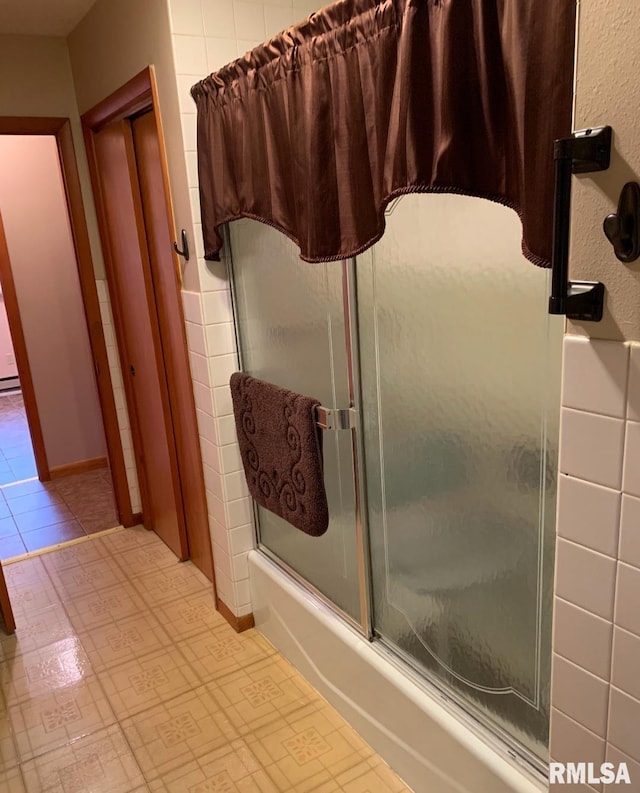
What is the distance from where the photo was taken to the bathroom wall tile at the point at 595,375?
0.90 meters

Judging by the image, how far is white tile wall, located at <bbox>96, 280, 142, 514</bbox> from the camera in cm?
308

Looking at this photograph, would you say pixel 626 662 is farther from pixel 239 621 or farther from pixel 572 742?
pixel 239 621

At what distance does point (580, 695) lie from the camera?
107 cm

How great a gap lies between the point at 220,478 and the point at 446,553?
1010 mm

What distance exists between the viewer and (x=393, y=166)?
125 cm

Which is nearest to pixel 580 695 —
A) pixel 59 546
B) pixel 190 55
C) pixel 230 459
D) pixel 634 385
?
pixel 634 385

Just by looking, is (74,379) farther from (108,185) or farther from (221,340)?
(221,340)

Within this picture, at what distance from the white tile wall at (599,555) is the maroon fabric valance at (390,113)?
24 centimetres

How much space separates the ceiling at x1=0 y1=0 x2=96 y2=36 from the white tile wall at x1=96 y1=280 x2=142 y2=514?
104 centimetres

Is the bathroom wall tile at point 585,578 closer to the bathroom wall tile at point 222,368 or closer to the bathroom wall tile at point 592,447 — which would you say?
the bathroom wall tile at point 592,447

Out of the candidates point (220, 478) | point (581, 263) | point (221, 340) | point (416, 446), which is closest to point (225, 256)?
point (221, 340)

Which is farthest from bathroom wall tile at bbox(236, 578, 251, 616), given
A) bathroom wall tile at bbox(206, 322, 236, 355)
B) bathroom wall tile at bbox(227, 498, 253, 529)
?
bathroom wall tile at bbox(206, 322, 236, 355)

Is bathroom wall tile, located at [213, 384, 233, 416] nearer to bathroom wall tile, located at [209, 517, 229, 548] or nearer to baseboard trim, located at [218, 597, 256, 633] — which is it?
bathroom wall tile, located at [209, 517, 229, 548]

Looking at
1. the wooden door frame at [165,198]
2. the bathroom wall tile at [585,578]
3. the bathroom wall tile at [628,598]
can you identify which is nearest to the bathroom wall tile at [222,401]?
the wooden door frame at [165,198]
